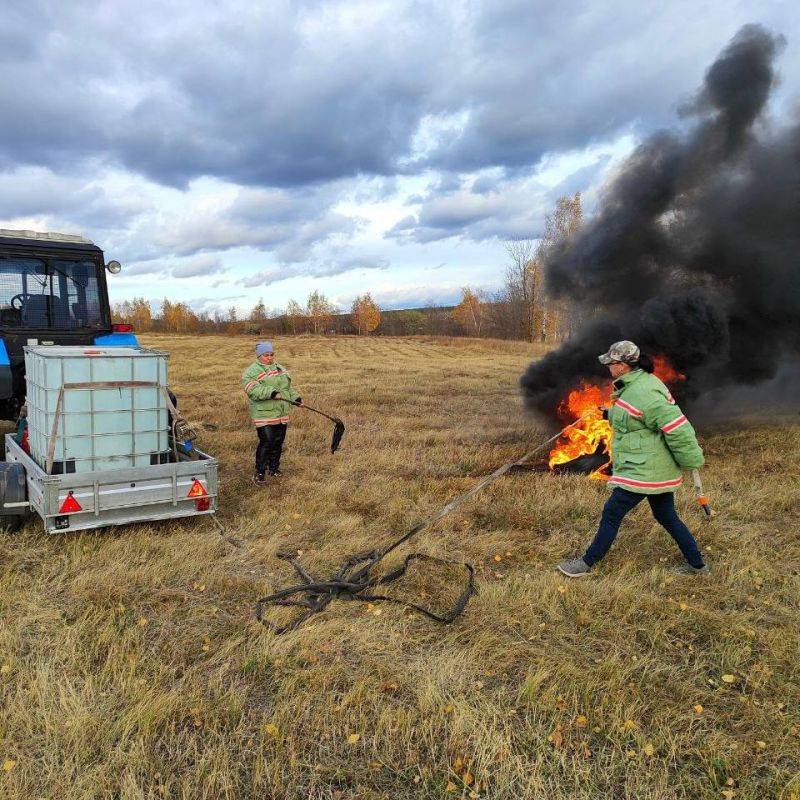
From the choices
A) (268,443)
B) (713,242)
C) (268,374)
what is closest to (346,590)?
(268,443)

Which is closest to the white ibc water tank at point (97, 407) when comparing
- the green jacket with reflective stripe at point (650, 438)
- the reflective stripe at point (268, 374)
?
the reflective stripe at point (268, 374)

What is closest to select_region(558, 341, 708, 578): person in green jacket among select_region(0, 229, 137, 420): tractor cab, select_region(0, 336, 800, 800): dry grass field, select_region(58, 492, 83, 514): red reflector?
select_region(0, 336, 800, 800): dry grass field

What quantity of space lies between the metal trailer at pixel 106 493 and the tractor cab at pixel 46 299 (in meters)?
2.04

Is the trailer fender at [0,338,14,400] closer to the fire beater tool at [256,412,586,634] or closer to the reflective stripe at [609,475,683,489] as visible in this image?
the fire beater tool at [256,412,586,634]

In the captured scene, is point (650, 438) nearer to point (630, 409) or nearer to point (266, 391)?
point (630, 409)

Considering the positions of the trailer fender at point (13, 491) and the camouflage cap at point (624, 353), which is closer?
the camouflage cap at point (624, 353)

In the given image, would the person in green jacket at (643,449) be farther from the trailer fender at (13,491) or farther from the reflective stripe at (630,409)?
the trailer fender at (13,491)

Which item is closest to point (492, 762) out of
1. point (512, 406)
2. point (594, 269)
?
point (594, 269)

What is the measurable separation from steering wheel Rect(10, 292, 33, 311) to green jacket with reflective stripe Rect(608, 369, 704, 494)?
6.80 metres

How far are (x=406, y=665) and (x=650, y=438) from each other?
2.44m

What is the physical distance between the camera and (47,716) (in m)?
2.90

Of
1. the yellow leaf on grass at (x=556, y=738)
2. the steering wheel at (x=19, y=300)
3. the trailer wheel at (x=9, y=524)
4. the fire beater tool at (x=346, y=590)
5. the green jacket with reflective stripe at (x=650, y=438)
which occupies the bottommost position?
the yellow leaf on grass at (x=556, y=738)

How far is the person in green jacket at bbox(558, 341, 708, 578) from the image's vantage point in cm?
429

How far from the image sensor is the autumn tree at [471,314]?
217ft
